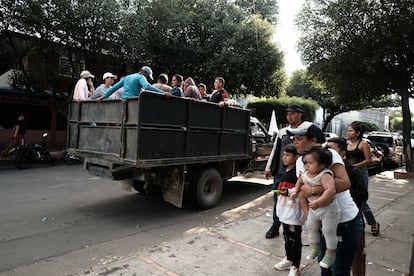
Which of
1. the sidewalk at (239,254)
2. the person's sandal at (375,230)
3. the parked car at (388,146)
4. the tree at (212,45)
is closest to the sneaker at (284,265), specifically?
the sidewalk at (239,254)

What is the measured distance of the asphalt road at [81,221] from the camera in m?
3.64

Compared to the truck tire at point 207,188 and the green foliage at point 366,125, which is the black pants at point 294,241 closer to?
the green foliage at point 366,125

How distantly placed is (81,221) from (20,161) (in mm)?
6885

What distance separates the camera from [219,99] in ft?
19.7

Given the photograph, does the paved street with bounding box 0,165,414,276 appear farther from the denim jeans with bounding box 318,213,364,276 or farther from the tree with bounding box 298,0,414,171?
the tree with bounding box 298,0,414,171

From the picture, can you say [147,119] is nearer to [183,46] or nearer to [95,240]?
[95,240]

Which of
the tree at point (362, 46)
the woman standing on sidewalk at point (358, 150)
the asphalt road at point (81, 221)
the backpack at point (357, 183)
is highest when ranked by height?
the tree at point (362, 46)

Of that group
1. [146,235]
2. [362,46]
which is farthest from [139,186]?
[362,46]

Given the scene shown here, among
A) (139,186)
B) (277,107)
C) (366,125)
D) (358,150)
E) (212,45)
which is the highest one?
(212,45)

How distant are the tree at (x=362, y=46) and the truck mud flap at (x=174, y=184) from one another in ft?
26.3

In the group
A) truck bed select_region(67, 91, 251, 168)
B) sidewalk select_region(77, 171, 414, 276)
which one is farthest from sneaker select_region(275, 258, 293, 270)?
truck bed select_region(67, 91, 251, 168)

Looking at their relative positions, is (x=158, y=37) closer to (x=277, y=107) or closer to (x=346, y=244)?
(x=277, y=107)

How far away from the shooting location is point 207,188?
6062 millimetres

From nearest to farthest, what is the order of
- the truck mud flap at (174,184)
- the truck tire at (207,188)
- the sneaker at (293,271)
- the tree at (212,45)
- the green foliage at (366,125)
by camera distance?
1. the sneaker at (293,271)
2. the green foliage at (366,125)
3. the truck mud flap at (174,184)
4. the truck tire at (207,188)
5. the tree at (212,45)
